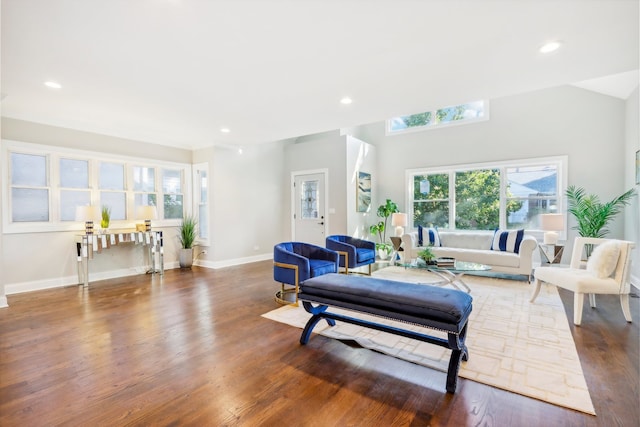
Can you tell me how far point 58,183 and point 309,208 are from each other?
4.67 metres

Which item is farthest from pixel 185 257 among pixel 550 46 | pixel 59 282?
pixel 550 46

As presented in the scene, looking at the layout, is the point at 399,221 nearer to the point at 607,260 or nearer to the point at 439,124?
the point at 439,124

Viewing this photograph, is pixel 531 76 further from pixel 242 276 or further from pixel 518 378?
pixel 242 276

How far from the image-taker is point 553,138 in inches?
221

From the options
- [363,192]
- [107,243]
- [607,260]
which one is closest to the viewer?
[607,260]

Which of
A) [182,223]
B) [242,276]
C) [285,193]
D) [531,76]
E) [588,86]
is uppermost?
[588,86]

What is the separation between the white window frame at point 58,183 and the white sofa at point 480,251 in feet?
16.1

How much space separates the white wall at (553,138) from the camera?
508cm

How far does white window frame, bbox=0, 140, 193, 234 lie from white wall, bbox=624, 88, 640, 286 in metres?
7.89

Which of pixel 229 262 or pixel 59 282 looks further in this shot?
pixel 229 262

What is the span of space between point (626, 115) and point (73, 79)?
26.1ft

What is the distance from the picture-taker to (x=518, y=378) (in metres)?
2.02

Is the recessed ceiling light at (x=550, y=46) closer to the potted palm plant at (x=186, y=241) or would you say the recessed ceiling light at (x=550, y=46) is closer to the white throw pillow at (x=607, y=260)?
the white throw pillow at (x=607, y=260)

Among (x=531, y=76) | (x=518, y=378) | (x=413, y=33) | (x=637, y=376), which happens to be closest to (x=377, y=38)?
(x=413, y=33)
